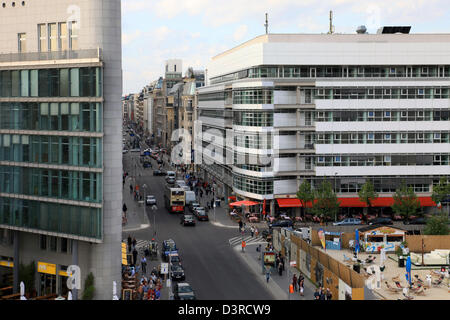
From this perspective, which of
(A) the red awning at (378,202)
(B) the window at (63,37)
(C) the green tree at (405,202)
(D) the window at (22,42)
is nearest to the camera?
(B) the window at (63,37)

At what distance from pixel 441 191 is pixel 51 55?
2268 inches

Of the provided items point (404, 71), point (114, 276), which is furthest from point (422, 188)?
point (114, 276)

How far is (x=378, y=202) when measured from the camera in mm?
80438

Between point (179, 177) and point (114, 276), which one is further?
point (179, 177)

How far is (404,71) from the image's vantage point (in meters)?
80.7

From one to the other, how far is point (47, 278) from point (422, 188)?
5656 cm

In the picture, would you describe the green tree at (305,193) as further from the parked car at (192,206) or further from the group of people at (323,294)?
the group of people at (323,294)

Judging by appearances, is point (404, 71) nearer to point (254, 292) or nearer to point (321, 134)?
point (321, 134)

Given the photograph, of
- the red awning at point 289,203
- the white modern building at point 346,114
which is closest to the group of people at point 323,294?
the red awning at point 289,203

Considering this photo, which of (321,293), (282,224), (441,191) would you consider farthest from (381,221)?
(321,293)

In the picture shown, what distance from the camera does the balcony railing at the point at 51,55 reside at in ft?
130

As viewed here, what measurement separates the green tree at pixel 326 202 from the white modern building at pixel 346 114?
14.0 feet

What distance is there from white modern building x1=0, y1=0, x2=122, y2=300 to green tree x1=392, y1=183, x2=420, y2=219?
4712cm

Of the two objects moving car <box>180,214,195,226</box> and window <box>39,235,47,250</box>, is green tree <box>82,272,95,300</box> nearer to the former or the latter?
window <box>39,235,47,250</box>
